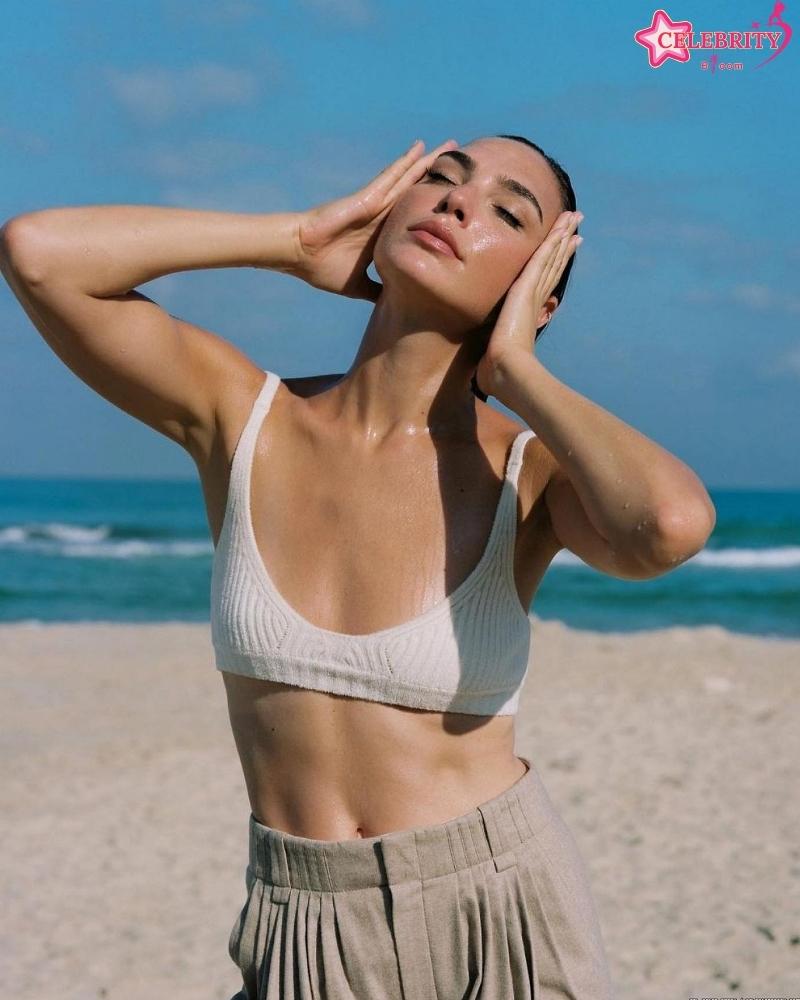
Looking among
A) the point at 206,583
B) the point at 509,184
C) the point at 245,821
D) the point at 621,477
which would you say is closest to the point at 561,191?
the point at 509,184

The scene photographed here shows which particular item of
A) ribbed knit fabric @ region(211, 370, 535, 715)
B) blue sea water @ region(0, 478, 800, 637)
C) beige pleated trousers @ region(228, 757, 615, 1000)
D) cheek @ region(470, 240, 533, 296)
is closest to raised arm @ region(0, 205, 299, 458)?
ribbed knit fabric @ region(211, 370, 535, 715)

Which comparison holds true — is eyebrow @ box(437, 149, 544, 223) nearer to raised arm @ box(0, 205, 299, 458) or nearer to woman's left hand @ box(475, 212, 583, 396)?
woman's left hand @ box(475, 212, 583, 396)

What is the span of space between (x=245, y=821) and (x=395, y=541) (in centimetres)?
586

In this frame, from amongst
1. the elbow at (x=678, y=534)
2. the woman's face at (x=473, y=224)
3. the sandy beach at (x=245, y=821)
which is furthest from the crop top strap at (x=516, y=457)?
the sandy beach at (x=245, y=821)

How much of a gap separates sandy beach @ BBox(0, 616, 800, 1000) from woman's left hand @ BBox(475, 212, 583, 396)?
3790mm

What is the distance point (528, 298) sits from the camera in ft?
8.27

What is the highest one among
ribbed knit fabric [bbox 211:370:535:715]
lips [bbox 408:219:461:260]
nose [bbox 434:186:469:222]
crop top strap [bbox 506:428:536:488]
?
nose [bbox 434:186:469:222]

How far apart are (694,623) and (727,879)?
15.6 metres

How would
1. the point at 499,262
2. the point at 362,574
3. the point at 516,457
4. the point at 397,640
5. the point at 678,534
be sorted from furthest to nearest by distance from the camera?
1. the point at 499,262
2. the point at 516,457
3. the point at 362,574
4. the point at 397,640
5. the point at 678,534

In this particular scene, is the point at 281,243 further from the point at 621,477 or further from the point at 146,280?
the point at 621,477

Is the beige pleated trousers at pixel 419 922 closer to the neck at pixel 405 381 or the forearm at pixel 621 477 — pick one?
the forearm at pixel 621 477

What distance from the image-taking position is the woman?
7.21ft

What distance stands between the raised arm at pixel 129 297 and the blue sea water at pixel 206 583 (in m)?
12.3

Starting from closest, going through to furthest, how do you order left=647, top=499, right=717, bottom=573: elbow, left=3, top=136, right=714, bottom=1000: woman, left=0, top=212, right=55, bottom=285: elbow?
left=647, top=499, right=717, bottom=573: elbow → left=3, top=136, right=714, bottom=1000: woman → left=0, top=212, right=55, bottom=285: elbow
